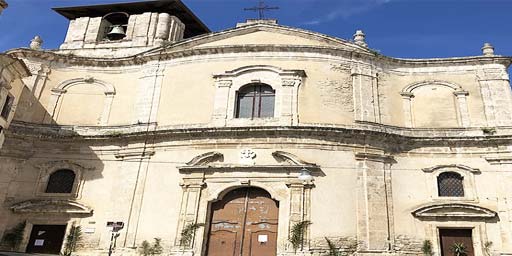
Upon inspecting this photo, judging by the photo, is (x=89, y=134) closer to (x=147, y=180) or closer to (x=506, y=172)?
(x=147, y=180)

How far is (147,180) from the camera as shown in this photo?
50.4ft

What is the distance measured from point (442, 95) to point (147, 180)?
1147 cm

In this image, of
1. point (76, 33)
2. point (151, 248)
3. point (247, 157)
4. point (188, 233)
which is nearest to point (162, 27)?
point (76, 33)

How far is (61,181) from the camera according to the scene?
1611cm

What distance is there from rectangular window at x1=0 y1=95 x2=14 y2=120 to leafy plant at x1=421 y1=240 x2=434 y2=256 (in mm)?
14875

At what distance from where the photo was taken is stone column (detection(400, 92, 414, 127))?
16.4 metres

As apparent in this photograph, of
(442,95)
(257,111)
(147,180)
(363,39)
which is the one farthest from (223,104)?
(442,95)

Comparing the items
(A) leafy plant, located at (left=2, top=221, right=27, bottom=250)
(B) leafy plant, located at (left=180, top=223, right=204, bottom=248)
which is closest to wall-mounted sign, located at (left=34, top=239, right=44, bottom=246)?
(A) leafy plant, located at (left=2, top=221, right=27, bottom=250)

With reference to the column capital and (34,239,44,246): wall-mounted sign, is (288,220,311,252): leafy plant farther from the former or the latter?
(34,239,44,246): wall-mounted sign

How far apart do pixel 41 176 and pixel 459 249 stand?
47.5 ft

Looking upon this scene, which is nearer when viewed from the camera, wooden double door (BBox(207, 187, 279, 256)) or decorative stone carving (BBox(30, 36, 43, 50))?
wooden double door (BBox(207, 187, 279, 256))

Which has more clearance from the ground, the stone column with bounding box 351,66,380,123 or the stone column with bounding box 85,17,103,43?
the stone column with bounding box 85,17,103,43

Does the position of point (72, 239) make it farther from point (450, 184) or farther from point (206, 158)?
point (450, 184)

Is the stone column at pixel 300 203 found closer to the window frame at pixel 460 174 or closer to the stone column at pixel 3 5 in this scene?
the window frame at pixel 460 174
